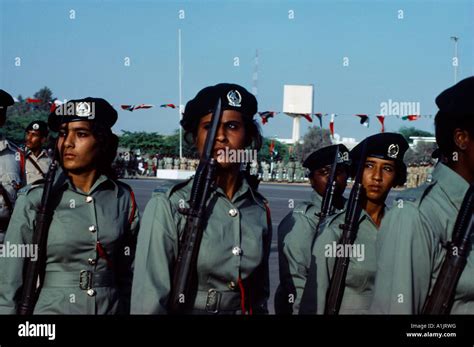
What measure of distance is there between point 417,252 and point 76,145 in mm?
1932

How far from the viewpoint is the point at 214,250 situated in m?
3.22

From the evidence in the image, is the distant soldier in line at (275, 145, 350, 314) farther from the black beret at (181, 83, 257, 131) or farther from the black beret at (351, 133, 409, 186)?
the black beret at (181, 83, 257, 131)

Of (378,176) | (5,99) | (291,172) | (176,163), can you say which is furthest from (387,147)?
(291,172)

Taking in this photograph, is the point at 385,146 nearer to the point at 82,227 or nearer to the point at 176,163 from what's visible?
the point at 82,227

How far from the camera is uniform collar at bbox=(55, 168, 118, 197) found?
4.04 meters

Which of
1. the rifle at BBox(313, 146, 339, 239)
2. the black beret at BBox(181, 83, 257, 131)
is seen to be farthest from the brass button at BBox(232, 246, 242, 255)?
the rifle at BBox(313, 146, 339, 239)

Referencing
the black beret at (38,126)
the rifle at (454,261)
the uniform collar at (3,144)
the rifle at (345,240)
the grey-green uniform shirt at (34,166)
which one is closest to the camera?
the rifle at (454,261)

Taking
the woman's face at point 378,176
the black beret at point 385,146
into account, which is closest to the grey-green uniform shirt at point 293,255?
the woman's face at point 378,176

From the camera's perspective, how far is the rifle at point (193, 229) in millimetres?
3115

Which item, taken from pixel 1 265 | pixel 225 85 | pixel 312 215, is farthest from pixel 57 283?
pixel 312 215

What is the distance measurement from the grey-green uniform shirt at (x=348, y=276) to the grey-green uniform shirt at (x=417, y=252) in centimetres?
146

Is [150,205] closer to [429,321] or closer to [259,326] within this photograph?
[259,326]

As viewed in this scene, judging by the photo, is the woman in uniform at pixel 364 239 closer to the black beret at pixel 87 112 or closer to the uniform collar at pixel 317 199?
the uniform collar at pixel 317 199

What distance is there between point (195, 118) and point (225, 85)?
0.17m
